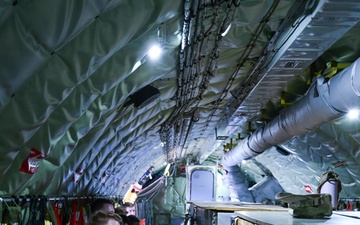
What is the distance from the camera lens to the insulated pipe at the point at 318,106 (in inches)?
168

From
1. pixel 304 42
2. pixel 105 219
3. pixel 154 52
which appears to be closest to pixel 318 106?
pixel 304 42

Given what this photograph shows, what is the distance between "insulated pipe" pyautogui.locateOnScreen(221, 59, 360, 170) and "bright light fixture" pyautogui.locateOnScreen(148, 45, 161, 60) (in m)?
1.79

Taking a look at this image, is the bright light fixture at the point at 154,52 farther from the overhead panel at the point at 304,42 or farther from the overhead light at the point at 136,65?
the overhead panel at the point at 304,42

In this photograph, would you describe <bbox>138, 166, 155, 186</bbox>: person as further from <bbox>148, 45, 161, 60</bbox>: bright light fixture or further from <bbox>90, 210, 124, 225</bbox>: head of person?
<bbox>148, 45, 161, 60</bbox>: bright light fixture

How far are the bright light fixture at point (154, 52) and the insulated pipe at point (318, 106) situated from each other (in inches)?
70.6

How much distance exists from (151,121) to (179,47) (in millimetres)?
3149

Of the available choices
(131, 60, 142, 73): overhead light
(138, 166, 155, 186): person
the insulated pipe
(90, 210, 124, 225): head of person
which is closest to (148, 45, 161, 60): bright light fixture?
(131, 60, 142, 73): overhead light

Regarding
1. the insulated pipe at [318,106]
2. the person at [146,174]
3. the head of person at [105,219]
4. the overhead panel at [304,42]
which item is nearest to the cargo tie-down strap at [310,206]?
the insulated pipe at [318,106]

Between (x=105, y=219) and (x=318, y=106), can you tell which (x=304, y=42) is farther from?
(x=105, y=219)

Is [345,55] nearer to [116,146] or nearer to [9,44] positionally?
[116,146]

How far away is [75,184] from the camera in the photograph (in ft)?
20.9

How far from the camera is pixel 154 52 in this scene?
432 centimetres

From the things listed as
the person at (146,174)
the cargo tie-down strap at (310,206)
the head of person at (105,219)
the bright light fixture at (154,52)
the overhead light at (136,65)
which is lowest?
the head of person at (105,219)

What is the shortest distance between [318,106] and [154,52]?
6.67ft
